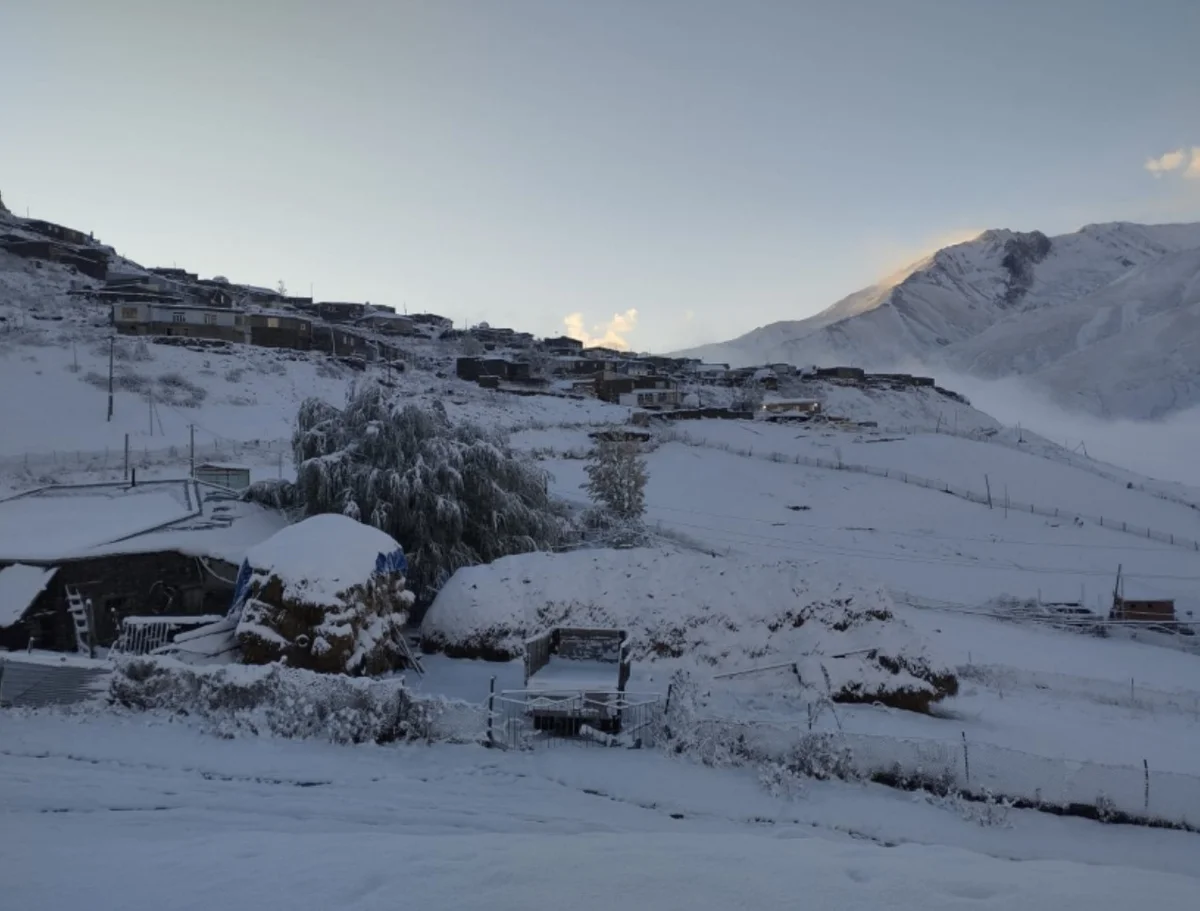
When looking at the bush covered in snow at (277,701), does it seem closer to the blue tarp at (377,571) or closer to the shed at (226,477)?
the blue tarp at (377,571)

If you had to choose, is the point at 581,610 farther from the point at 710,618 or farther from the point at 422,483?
the point at 422,483

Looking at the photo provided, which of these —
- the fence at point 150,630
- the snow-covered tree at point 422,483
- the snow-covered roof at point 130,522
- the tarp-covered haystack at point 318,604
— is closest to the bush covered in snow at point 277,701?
the tarp-covered haystack at point 318,604

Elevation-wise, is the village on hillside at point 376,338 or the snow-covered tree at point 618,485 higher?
the village on hillside at point 376,338

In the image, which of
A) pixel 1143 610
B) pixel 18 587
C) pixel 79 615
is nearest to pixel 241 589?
pixel 79 615

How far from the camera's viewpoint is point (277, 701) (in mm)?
11148

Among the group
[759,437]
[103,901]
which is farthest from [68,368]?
[103,901]

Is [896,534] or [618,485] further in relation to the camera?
[896,534]

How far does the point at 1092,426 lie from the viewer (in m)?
150

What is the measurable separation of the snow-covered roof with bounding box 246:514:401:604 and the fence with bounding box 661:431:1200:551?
136ft

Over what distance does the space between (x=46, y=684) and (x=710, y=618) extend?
1105 cm

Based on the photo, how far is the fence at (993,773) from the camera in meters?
9.73

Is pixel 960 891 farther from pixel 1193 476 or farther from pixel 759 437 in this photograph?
pixel 1193 476

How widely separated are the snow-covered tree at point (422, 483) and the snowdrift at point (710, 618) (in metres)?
2.84

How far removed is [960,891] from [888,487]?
4539cm
